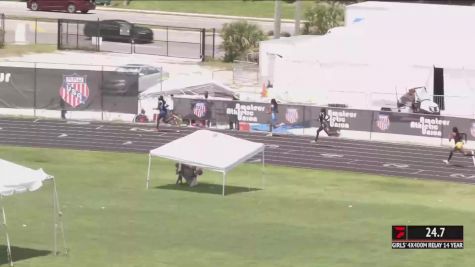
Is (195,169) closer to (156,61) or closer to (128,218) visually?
(128,218)

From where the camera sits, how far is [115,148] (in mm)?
52156

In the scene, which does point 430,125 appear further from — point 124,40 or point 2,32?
point 2,32

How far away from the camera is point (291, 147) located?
174ft

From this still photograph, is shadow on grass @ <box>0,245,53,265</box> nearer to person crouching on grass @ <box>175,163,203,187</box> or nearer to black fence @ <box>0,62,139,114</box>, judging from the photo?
person crouching on grass @ <box>175,163,203,187</box>

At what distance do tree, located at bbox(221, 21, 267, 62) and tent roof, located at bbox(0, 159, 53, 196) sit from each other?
163 feet

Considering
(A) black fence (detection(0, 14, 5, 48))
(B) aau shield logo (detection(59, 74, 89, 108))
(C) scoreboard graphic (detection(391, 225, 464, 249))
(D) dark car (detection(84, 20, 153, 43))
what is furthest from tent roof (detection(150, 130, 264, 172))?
(D) dark car (detection(84, 20, 153, 43))

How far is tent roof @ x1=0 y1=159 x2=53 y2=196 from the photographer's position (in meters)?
28.8

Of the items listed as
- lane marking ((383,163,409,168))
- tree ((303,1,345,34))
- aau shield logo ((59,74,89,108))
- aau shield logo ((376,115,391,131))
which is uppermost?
tree ((303,1,345,34))

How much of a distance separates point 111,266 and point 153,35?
57.4 meters

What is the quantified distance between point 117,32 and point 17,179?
54.2 meters

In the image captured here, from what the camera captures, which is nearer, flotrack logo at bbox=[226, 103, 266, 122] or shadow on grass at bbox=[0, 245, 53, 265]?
shadow on grass at bbox=[0, 245, 53, 265]

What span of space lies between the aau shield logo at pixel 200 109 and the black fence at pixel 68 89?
128 inches

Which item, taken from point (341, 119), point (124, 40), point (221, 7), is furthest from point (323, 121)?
point (221, 7)

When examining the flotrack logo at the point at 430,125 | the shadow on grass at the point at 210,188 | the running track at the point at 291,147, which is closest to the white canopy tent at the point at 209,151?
the shadow on grass at the point at 210,188
